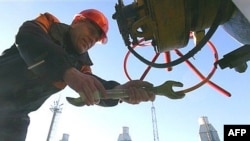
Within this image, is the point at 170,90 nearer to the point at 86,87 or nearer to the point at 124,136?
the point at 86,87

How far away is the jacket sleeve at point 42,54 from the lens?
1592mm

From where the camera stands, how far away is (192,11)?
4.74 ft

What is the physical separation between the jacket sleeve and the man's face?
0.56m

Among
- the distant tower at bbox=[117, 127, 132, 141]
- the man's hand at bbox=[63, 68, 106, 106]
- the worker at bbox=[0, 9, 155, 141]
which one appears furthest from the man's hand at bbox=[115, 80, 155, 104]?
the distant tower at bbox=[117, 127, 132, 141]

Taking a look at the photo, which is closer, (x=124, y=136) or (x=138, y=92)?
(x=138, y=92)

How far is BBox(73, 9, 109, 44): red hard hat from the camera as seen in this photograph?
8.67 ft

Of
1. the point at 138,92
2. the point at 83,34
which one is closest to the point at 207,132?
the point at 83,34

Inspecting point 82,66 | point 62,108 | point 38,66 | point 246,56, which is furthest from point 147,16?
point 62,108

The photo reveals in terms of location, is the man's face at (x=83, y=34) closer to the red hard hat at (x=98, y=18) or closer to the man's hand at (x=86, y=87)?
the red hard hat at (x=98, y=18)

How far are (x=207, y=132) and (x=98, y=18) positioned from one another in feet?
71.3

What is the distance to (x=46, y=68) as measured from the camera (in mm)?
1652

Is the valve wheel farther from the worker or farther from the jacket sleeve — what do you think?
the jacket sleeve

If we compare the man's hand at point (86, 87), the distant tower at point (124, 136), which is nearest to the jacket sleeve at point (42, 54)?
the man's hand at point (86, 87)

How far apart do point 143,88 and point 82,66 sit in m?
1.05
